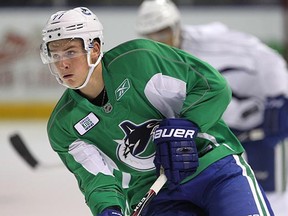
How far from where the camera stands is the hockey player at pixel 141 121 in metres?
2.56

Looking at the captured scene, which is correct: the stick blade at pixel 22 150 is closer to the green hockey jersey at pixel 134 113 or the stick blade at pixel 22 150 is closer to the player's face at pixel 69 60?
the green hockey jersey at pixel 134 113

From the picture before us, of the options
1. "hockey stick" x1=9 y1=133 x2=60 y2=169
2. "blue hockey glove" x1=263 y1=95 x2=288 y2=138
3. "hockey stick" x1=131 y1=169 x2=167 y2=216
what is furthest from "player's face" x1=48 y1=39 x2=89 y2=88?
"hockey stick" x1=9 y1=133 x2=60 y2=169

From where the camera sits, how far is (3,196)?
455 centimetres

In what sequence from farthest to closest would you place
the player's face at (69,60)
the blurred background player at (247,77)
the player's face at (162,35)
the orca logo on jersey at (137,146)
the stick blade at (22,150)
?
the stick blade at (22,150), the blurred background player at (247,77), the player's face at (162,35), the orca logo on jersey at (137,146), the player's face at (69,60)

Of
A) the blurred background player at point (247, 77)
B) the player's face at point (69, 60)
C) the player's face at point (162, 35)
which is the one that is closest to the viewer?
the player's face at point (69, 60)

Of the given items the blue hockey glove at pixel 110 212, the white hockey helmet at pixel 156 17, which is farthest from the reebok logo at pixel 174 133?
the white hockey helmet at pixel 156 17

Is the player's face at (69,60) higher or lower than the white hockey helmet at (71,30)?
lower

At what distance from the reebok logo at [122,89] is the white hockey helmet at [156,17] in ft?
5.29

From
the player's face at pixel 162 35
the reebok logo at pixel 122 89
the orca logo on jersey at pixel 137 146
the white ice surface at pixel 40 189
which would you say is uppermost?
the reebok logo at pixel 122 89

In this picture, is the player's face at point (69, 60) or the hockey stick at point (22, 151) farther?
the hockey stick at point (22, 151)

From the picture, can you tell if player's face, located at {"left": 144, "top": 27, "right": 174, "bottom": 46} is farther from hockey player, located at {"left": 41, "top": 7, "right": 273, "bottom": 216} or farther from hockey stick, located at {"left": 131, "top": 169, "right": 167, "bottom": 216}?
hockey stick, located at {"left": 131, "top": 169, "right": 167, "bottom": 216}

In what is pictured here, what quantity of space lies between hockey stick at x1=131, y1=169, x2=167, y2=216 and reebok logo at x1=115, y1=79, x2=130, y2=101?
255 mm

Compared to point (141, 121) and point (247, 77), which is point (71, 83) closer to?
point (141, 121)

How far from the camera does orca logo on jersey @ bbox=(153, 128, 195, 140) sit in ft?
8.38
